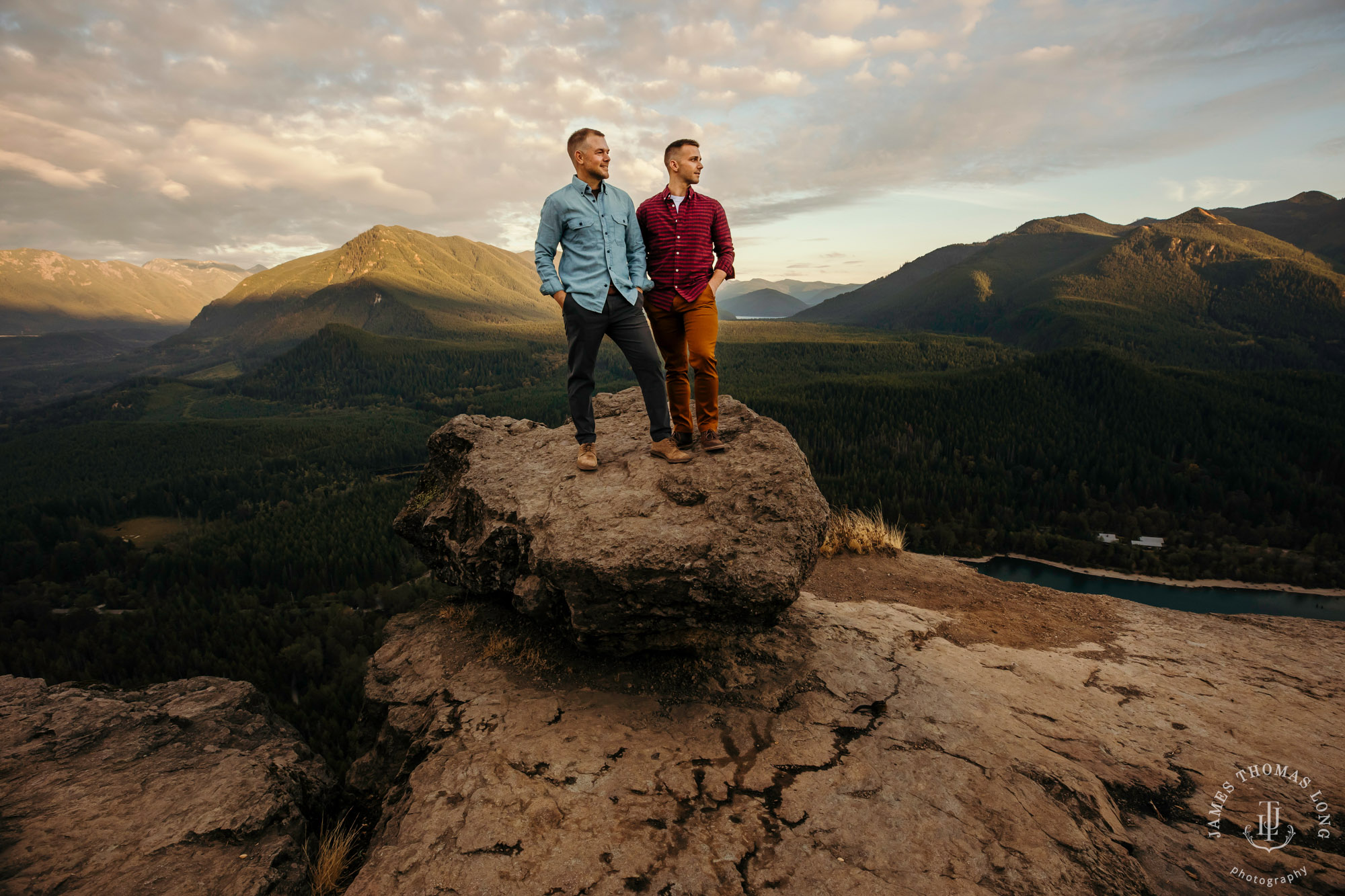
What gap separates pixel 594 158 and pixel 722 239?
1.80 metres

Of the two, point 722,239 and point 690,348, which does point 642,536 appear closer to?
point 690,348

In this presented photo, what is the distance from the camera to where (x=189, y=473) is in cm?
12812

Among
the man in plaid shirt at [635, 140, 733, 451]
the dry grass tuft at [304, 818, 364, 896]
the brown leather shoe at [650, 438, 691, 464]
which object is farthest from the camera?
the brown leather shoe at [650, 438, 691, 464]

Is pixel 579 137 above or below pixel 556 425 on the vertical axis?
above

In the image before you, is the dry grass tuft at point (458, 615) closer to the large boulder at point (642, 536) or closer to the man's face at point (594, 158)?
the large boulder at point (642, 536)

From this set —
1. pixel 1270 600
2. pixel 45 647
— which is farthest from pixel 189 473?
pixel 1270 600

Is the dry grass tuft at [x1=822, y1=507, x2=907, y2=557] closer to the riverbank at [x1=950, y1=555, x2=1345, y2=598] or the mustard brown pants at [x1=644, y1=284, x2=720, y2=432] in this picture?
the mustard brown pants at [x1=644, y1=284, x2=720, y2=432]

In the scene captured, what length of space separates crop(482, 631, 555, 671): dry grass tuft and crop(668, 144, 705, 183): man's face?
21.1 feet

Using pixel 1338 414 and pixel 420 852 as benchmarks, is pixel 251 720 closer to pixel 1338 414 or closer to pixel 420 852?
pixel 420 852

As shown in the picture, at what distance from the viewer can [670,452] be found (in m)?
7.77

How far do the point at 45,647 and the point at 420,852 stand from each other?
88053 millimetres

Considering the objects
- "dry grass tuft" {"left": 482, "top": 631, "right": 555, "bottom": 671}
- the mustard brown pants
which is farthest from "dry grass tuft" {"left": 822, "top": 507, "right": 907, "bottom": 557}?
"dry grass tuft" {"left": 482, "top": 631, "right": 555, "bottom": 671}

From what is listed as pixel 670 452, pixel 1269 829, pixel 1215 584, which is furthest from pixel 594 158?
pixel 1215 584

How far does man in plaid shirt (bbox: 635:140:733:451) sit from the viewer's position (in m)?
6.98
